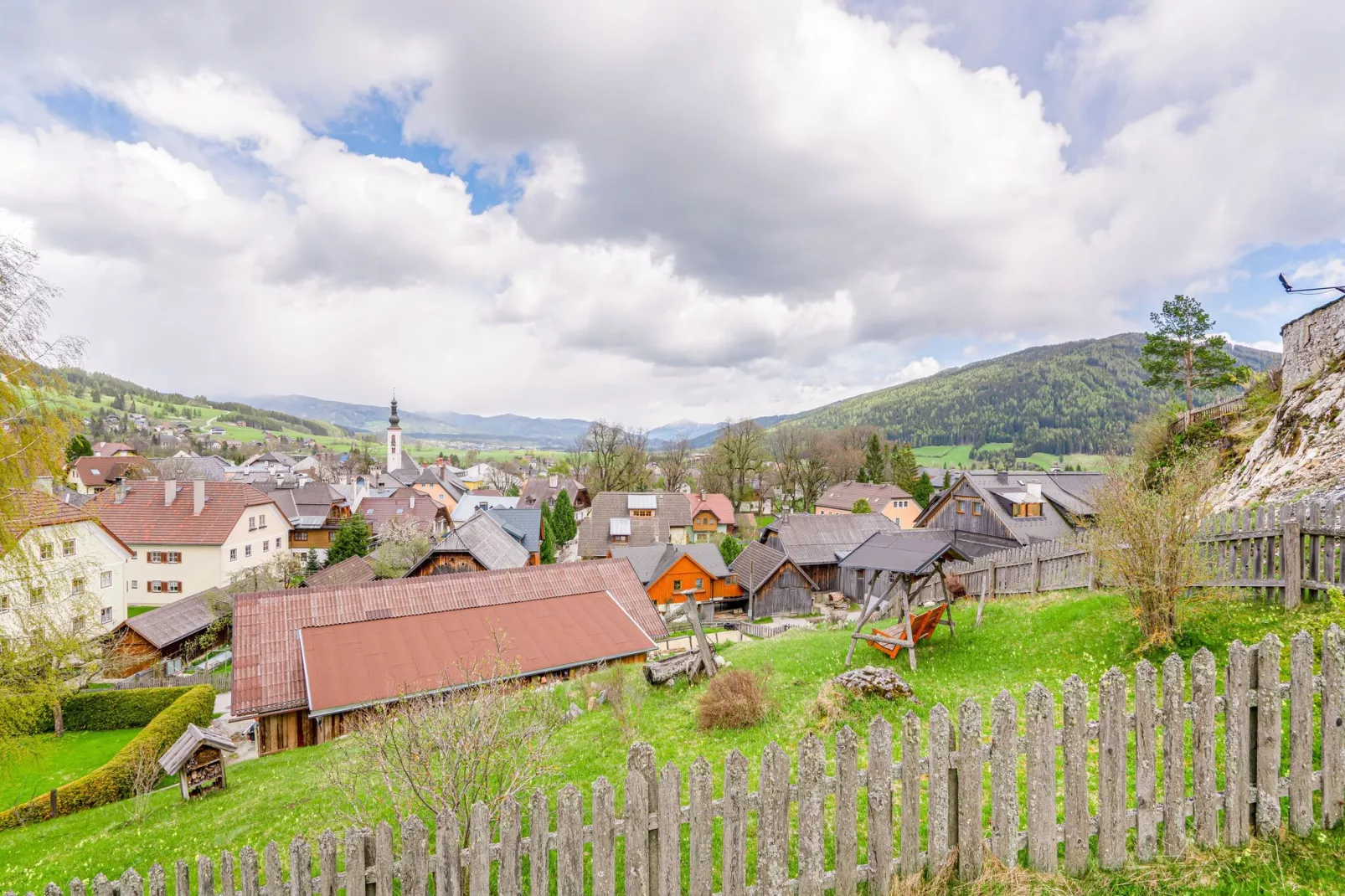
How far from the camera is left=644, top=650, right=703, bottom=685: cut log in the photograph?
1178cm

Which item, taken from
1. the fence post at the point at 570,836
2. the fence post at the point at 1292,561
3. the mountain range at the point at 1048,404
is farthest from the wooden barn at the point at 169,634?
the mountain range at the point at 1048,404

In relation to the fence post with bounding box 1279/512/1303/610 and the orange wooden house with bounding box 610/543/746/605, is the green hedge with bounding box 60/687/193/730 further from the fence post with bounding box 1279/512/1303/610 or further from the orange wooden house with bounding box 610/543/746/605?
the fence post with bounding box 1279/512/1303/610

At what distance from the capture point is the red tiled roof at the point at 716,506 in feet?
207

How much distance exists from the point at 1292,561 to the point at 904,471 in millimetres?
71365

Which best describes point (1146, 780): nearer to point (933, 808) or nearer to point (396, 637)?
point (933, 808)

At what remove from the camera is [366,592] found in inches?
779

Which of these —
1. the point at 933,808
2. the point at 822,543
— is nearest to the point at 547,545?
the point at 822,543

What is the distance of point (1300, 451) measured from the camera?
11875mm

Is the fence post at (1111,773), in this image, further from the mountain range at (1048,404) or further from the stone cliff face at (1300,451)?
the mountain range at (1048,404)

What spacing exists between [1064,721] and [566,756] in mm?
6811

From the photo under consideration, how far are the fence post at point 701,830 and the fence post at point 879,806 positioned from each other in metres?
0.39

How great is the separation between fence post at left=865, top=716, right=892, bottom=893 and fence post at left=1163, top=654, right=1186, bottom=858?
6.83 feet

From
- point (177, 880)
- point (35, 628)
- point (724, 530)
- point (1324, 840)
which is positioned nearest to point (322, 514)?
point (724, 530)

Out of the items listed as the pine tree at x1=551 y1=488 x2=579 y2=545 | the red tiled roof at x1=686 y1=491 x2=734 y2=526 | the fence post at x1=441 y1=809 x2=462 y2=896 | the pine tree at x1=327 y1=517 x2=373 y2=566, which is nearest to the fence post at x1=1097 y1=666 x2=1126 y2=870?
the fence post at x1=441 y1=809 x2=462 y2=896
